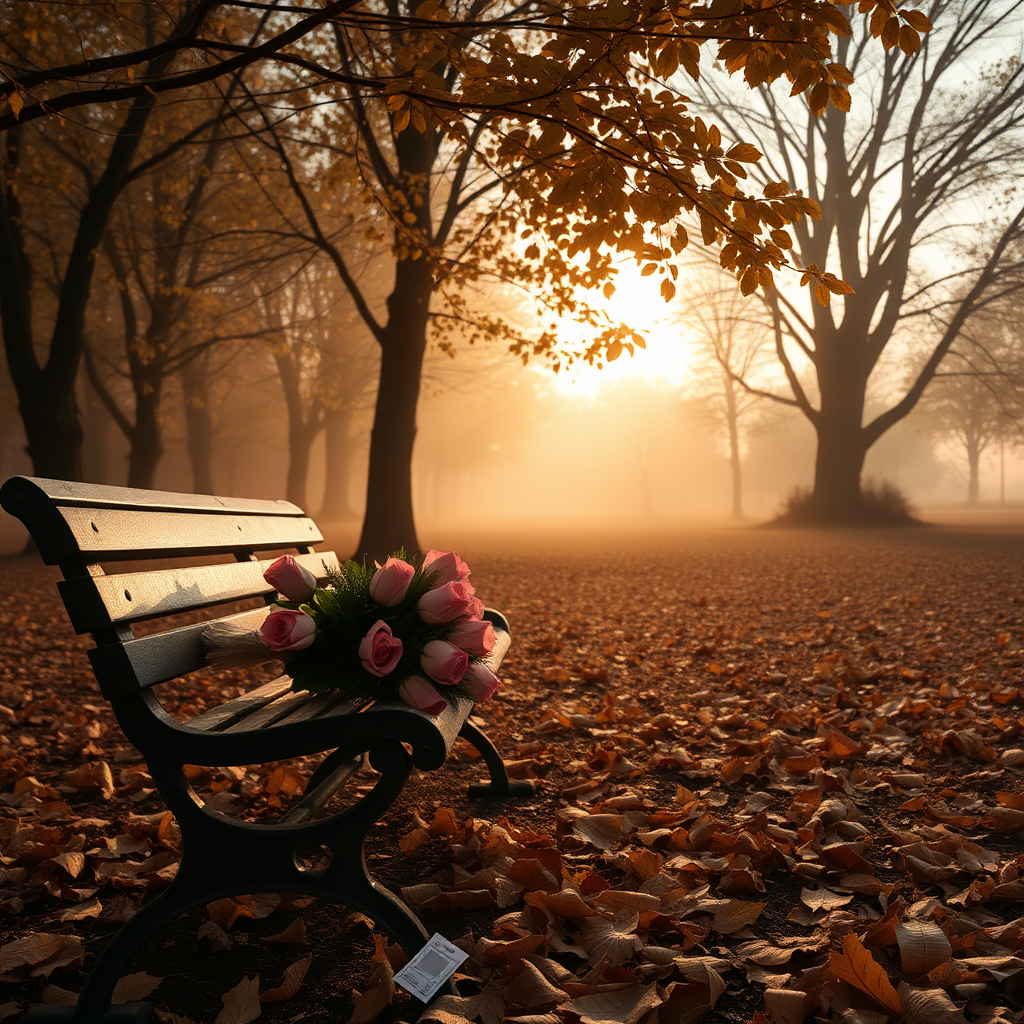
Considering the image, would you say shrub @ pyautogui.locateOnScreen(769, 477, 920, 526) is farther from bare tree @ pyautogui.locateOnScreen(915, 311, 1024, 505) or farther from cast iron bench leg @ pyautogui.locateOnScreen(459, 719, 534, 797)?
cast iron bench leg @ pyautogui.locateOnScreen(459, 719, 534, 797)

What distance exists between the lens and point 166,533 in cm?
224

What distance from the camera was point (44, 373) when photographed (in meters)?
11.3

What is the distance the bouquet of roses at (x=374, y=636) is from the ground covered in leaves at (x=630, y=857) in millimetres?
657

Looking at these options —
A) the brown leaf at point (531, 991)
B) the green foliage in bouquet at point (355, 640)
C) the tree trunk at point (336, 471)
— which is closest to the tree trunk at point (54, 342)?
the green foliage in bouquet at point (355, 640)

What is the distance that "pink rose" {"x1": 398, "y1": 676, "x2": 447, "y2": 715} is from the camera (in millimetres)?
1852

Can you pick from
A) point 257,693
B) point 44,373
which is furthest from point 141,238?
point 257,693

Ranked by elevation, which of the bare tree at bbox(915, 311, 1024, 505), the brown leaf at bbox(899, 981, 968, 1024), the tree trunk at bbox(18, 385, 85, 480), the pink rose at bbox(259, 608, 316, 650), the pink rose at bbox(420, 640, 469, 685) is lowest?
the brown leaf at bbox(899, 981, 968, 1024)

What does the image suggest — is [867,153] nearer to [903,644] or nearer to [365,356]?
[365,356]

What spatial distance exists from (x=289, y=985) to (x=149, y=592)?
100 cm

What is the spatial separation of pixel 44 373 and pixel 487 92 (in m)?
10.7

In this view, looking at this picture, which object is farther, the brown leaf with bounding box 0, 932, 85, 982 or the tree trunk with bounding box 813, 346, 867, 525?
the tree trunk with bounding box 813, 346, 867, 525

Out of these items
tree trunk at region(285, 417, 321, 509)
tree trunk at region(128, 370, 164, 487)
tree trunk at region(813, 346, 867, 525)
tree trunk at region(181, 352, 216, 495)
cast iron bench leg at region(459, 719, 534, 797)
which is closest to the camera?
cast iron bench leg at region(459, 719, 534, 797)

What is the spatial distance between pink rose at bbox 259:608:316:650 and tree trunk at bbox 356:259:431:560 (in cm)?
864

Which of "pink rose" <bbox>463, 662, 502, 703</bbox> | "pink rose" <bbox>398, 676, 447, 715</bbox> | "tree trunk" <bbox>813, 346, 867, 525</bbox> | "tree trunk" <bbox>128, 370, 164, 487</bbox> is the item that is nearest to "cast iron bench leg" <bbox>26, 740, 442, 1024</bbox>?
"pink rose" <bbox>398, 676, 447, 715</bbox>
